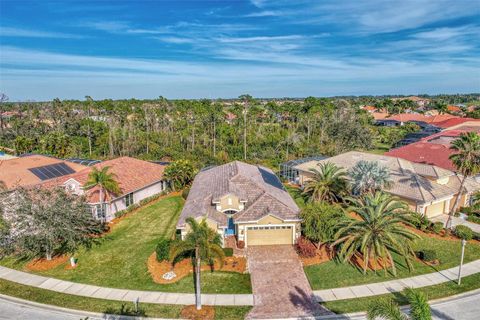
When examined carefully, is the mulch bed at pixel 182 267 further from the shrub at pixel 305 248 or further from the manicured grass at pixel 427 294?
the manicured grass at pixel 427 294

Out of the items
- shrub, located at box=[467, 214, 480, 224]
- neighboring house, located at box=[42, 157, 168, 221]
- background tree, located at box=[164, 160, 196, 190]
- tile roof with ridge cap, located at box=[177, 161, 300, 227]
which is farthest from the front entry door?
shrub, located at box=[467, 214, 480, 224]

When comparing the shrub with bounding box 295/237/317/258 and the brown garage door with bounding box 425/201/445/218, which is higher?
the brown garage door with bounding box 425/201/445/218

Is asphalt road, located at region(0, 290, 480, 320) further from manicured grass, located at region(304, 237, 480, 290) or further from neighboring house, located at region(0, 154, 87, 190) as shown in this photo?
neighboring house, located at region(0, 154, 87, 190)

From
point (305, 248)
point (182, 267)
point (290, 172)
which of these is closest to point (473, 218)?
point (305, 248)

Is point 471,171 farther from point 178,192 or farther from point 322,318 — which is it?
point 178,192

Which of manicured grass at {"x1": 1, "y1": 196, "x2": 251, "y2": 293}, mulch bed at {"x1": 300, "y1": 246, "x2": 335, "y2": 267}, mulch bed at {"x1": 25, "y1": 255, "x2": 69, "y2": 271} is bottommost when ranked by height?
mulch bed at {"x1": 25, "y1": 255, "x2": 69, "y2": 271}

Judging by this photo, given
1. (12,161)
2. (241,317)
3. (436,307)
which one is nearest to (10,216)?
(241,317)

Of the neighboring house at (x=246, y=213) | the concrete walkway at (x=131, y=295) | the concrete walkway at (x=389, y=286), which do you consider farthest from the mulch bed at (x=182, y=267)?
the concrete walkway at (x=389, y=286)
